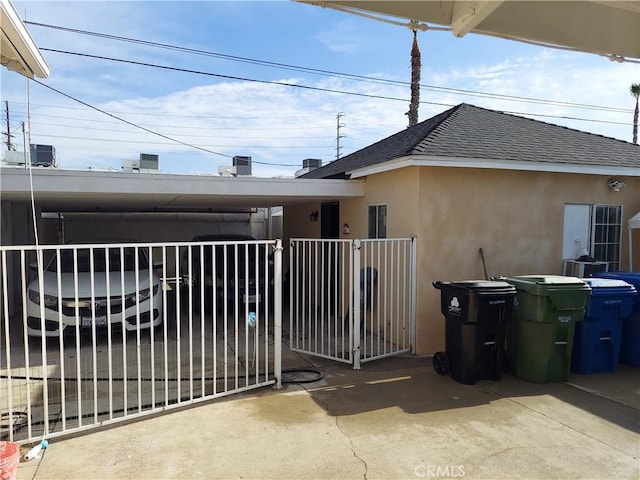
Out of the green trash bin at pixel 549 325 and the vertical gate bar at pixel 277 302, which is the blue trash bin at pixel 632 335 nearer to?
the green trash bin at pixel 549 325

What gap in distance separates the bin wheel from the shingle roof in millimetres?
2855

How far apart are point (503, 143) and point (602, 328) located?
3.36 m

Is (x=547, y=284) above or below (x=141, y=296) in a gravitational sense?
above

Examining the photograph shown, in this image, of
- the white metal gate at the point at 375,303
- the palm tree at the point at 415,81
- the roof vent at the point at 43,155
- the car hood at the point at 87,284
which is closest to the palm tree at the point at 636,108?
the palm tree at the point at 415,81

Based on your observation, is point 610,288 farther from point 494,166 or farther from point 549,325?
point 494,166

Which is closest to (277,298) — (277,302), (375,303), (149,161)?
(277,302)

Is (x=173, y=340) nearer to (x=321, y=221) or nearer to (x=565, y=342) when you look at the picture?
(x=321, y=221)

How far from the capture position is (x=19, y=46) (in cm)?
304

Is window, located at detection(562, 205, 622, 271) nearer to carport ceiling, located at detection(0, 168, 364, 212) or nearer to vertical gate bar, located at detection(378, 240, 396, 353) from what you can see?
vertical gate bar, located at detection(378, 240, 396, 353)

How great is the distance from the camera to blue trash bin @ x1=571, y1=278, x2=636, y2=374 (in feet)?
17.2

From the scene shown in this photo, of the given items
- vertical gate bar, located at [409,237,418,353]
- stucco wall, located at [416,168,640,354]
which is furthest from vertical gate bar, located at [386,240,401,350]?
stucco wall, located at [416,168,640,354]

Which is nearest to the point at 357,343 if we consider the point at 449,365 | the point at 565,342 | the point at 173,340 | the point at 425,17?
Answer: the point at 449,365

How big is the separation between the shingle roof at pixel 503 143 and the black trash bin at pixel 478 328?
83.6 inches

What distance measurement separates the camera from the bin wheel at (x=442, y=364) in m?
5.19
